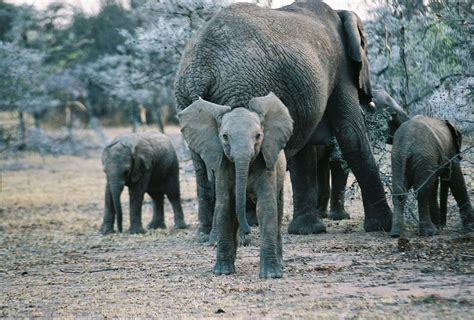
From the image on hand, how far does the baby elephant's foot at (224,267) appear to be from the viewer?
8.75m

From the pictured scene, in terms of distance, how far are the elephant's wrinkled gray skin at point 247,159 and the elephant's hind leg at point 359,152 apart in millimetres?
3563

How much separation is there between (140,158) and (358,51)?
4742 mm

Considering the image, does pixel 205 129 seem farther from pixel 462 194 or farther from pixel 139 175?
pixel 139 175

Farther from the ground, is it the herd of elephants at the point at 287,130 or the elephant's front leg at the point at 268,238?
the herd of elephants at the point at 287,130

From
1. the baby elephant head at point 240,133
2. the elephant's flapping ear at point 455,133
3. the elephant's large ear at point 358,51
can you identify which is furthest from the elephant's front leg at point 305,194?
the baby elephant head at point 240,133

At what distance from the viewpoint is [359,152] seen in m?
12.3

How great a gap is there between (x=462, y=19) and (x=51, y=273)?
491cm

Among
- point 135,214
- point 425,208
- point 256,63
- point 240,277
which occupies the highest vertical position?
point 256,63

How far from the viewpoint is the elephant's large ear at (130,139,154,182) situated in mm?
15562

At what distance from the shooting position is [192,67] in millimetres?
9930

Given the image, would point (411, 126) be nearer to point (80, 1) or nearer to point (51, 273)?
point (51, 273)

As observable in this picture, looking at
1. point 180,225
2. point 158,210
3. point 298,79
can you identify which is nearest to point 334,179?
point 180,225

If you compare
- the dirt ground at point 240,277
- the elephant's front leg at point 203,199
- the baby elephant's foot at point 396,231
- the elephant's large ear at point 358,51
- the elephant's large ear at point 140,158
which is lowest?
the dirt ground at point 240,277

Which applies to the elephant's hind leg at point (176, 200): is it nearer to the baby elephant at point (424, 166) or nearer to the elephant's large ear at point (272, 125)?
the baby elephant at point (424, 166)
